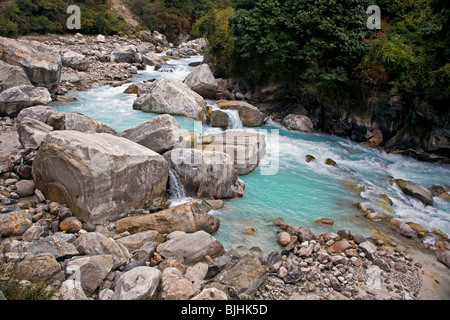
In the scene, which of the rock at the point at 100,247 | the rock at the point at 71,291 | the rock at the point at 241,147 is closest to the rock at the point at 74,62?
the rock at the point at 241,147

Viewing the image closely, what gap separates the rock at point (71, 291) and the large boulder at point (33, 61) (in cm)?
1477

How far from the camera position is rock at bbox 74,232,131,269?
601 cm

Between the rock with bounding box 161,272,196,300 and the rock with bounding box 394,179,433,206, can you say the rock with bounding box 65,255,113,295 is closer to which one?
the rock with bounding box 161,272,196,300

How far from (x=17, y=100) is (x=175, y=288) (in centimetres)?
1280

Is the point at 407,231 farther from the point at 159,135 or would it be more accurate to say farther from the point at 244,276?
the point at 159,135

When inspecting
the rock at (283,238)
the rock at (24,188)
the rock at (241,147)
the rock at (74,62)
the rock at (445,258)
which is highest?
the rock at (74,62)

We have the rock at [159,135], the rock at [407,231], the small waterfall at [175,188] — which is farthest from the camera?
the rock at [159,135]

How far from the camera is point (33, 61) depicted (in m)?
15.9

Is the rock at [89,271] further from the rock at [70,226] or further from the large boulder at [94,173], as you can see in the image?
the large boulder at [94,173]

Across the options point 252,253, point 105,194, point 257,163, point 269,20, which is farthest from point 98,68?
point 252,253

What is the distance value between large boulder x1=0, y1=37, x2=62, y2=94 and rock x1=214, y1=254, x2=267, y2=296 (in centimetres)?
1548

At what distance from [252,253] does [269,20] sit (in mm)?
14481

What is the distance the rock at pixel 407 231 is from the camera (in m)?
8.78

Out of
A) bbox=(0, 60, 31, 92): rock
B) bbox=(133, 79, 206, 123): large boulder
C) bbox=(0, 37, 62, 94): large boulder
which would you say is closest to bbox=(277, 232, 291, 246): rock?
bbox=(133, 79, 206, 123): large boulder
